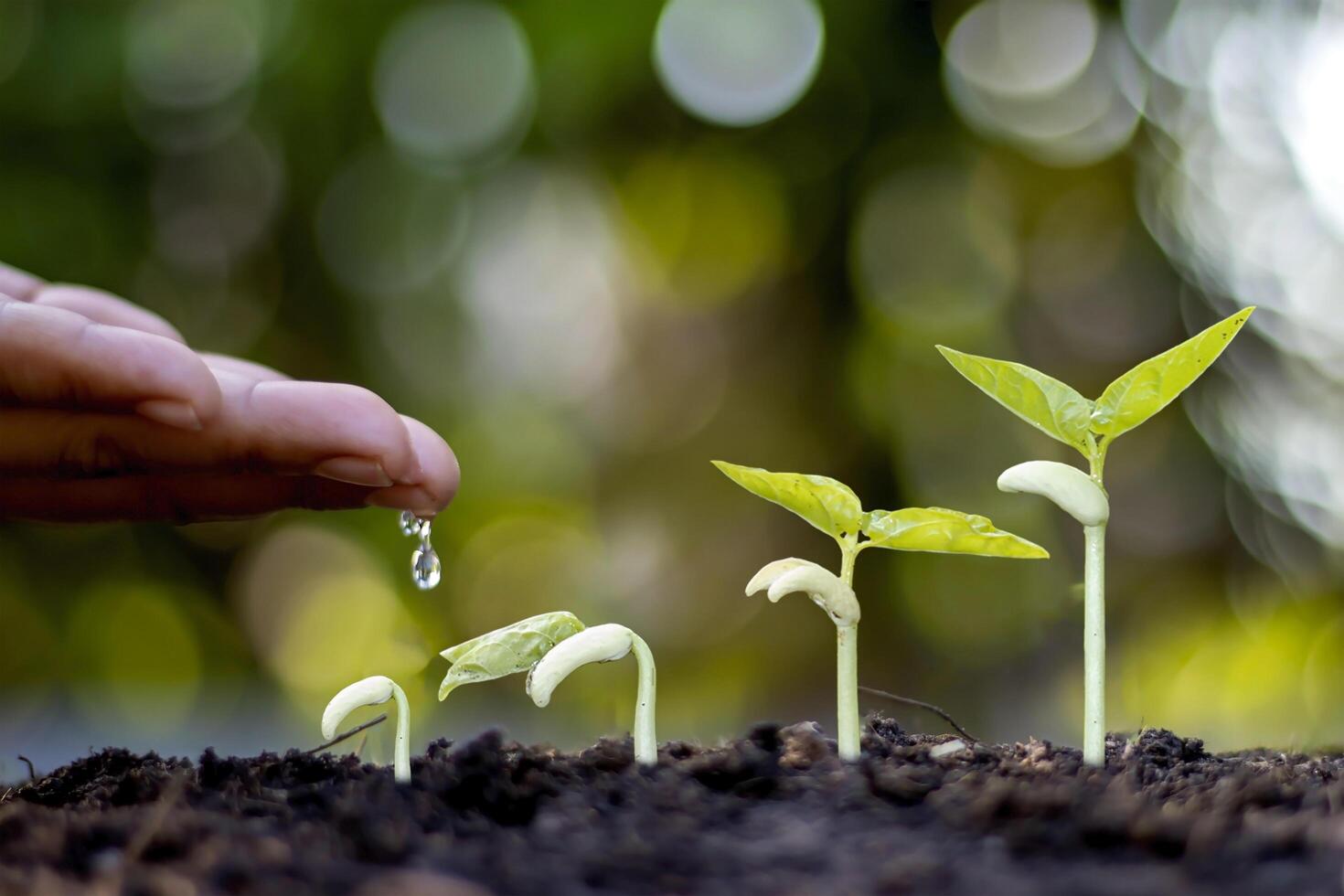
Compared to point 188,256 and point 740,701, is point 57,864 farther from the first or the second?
point 188,256

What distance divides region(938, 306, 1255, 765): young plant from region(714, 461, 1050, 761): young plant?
0.04m

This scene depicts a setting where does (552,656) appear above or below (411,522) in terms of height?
below

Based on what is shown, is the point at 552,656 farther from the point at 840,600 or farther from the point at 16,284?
the point at 16,284

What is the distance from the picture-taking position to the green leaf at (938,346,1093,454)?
655 mm

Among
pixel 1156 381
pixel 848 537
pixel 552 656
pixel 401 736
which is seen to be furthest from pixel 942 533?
pixel 401 736

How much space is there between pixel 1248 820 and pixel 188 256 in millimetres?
2875

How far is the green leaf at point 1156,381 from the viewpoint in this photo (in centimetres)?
63

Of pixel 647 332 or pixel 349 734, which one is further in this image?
pixel 647 332

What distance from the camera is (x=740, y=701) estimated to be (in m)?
2.22

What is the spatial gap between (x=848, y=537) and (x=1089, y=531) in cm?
16

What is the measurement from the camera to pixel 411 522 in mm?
867

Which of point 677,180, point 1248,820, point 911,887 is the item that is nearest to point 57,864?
point 911,887

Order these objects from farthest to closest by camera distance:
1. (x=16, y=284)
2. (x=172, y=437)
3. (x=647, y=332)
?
(x=647, y=332), (x=16, y=284), (x=172, y=437)

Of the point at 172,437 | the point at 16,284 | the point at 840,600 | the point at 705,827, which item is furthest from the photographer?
the point at 16,284
